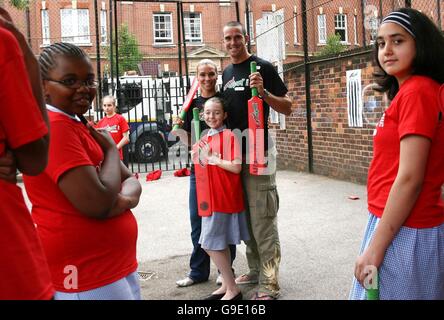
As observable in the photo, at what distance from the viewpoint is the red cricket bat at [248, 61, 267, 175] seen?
374cm

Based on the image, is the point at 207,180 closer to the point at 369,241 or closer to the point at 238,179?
the point at 238,179

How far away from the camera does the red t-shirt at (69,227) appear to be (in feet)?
5.91

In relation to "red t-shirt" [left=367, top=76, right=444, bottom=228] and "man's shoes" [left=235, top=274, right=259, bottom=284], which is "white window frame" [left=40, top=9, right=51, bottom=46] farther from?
"red t-shirt" [left=367, top=76, right=444, bottom=228]

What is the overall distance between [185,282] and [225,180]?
41.4 inches

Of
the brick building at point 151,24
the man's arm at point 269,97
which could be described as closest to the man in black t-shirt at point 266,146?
the man's arm at point 269,97

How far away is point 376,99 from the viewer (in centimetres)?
737

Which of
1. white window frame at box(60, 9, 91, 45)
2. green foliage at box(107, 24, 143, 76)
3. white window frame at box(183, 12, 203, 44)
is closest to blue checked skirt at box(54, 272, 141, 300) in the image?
green foliage at box(107, 24, 143, 76)

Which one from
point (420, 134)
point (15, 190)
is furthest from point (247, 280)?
point (15, 190)

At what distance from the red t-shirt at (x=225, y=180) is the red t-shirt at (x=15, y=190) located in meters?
2.40

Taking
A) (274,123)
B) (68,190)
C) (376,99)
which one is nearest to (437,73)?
(68,190)

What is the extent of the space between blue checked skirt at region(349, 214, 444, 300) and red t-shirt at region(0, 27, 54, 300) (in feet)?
4.05

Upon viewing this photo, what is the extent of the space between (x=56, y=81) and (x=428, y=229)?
151 centimetres

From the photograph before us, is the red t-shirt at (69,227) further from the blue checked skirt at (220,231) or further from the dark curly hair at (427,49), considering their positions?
the blue checked skirt at (220,231)

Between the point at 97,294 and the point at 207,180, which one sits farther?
the point at 207,180
